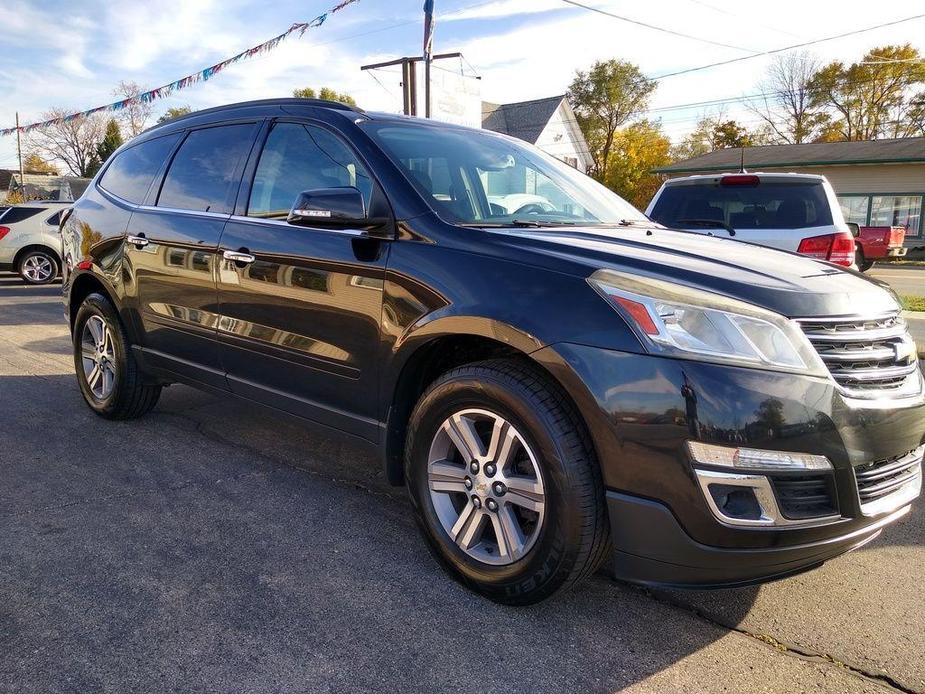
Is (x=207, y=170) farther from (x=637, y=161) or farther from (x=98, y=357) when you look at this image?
(x=637, y=161)

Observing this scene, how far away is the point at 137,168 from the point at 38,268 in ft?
40.0

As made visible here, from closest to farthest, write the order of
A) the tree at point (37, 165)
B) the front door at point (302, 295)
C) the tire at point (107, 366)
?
1. the front door at point (302, 295)
2. the tire at point (107, 366)
3. the tree at point (37, 165)

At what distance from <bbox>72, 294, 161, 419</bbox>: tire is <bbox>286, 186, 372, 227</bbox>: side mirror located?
226 centimetres

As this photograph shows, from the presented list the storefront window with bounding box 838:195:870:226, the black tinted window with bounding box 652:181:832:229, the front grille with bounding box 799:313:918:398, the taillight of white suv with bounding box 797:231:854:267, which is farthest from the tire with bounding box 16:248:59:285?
the storefront window with bounding box 838:195:870:226

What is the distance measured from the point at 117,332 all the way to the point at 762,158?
112 feet

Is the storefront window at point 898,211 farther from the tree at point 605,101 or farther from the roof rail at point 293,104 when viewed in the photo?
the roof rail at point 293,104

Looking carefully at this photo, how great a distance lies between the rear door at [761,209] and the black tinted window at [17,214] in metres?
13.3

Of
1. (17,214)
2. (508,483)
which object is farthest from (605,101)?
(508,483)

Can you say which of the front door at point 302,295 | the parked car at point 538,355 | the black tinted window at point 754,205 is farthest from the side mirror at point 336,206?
the black tinted window at point 754,205

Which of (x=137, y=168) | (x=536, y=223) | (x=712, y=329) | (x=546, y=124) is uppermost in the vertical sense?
(x=546, y=124)

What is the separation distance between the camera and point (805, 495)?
6.96 feet

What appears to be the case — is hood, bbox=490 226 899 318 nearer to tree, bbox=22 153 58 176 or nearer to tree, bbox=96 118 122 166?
tree, bbox=96 118 122 166

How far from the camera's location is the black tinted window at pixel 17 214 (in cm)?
1431

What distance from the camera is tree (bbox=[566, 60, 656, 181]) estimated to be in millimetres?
43375
